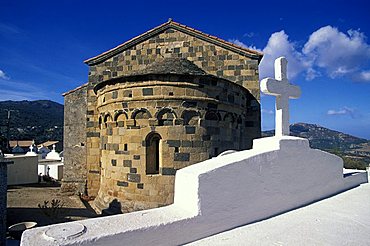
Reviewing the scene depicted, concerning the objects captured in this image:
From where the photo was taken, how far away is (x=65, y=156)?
42.8 ft

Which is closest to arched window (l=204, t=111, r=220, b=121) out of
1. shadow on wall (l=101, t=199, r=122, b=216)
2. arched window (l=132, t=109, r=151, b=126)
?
arched window (l=132, t=109, r=151, b=126)

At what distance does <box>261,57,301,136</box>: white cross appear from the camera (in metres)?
3.80

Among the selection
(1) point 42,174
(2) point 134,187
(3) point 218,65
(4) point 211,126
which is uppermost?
(3) point 218,65

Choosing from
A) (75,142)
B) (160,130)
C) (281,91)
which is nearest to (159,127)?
(160,130)

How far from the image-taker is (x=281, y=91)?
3.97 metres

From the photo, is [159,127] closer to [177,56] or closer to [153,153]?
[153,153]

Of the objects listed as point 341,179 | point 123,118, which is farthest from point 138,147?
point 341,179

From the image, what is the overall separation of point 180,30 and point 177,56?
1.14 metres

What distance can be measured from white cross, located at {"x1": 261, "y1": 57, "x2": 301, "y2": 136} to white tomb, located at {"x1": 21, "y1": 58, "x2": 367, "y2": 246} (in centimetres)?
1

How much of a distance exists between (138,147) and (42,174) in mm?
15050

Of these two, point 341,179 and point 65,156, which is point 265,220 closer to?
point 341,179

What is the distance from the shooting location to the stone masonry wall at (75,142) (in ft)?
42.4

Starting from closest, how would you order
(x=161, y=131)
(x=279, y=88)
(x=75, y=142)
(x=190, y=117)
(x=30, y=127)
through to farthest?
(x=279, y=88) < (x=161, y=131) < (x=190, y=117) < (x=75, y=142) < (x=30, y=127)

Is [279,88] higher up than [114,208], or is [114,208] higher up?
[279,88]
